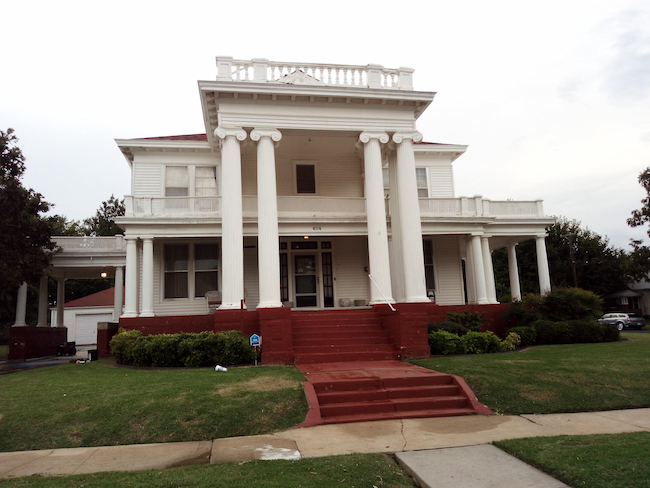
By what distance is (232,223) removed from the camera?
1493cm

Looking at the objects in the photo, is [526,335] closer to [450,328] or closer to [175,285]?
[450,328]

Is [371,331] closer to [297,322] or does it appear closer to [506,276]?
[297,322]

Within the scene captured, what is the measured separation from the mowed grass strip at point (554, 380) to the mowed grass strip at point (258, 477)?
155 inches

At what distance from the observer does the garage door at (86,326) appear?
134 ft

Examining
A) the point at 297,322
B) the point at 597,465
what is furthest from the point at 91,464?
the point at 297,322

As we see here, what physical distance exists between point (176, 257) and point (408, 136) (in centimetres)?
1078

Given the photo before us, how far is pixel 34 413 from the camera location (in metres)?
8.18

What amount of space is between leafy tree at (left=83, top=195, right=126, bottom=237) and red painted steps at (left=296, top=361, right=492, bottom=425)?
156ft

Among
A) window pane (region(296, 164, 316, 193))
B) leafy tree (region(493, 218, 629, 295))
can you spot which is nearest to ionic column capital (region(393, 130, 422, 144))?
window pane (region(296, 164, 316, 193))

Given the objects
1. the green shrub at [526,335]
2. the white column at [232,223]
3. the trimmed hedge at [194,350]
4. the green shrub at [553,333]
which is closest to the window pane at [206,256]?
the white column at [232,223]

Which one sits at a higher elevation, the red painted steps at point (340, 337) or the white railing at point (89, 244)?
the white railing at point (89, 244)

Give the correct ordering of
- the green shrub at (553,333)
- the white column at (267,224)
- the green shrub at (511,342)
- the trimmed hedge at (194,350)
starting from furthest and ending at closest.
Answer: the green shrub at (553,333) → the green shrub at (511,342) → the white column at (267,224) → the trimmed hedge at (194,350)

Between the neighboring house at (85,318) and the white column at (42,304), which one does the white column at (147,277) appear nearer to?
the white column at (42,304)

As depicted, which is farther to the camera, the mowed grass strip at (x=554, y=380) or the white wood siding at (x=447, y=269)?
the white wood siding at (x=447, y=269)
